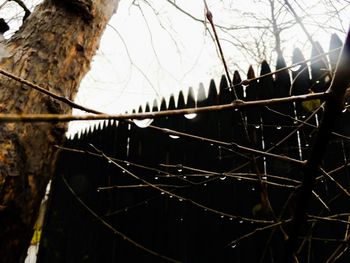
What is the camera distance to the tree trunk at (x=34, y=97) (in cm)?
116

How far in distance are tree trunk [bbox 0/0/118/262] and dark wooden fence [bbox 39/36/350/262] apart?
57cm

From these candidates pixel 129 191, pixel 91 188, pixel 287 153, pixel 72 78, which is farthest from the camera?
pixel 91 188

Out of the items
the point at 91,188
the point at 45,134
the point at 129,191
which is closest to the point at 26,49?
the point at 45,134

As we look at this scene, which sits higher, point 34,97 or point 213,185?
point 34,97

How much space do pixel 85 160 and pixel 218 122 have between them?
97.3 inches

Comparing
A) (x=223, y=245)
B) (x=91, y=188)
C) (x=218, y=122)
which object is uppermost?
(x=218, y=122)

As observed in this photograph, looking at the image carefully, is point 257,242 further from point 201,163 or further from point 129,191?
point 129,191

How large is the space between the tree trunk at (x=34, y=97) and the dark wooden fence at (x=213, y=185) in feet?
1.86

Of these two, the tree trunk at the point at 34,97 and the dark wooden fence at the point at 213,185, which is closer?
the tree trunk at the point at 34,97

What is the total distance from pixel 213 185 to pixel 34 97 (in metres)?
1.81

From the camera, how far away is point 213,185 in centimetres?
262

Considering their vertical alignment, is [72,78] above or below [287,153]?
above

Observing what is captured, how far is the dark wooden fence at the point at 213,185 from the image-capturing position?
6.95 ft

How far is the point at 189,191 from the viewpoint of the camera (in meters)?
2.72
